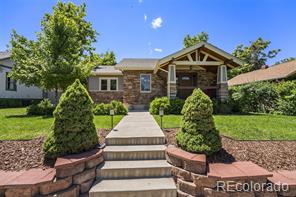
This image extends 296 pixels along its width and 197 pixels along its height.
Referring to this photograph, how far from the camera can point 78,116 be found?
3654 millimetres

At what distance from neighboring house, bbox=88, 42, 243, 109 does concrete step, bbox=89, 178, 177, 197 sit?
8400mm

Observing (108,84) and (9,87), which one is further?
(9,87)

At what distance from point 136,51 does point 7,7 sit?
16427 mm

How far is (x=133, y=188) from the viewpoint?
316 cm

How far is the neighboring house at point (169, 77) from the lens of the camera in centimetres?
1133

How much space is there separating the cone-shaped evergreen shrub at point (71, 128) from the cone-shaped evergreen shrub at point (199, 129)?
2.00 metres

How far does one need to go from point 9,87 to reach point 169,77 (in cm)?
1730

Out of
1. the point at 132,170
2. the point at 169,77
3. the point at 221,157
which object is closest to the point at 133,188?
the point at 132,170

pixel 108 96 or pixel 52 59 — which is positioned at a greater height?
pixel 52 59

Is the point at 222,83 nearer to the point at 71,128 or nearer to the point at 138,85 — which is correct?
the point at 138,85

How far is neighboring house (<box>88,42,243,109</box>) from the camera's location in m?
11.3

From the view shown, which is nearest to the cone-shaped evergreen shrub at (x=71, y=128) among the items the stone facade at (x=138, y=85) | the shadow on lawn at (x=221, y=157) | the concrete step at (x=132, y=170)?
Result: the concrete step at (x=132, y=170)

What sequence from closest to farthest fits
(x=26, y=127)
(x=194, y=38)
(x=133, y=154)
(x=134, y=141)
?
(x=133, y=154), (x=134, y=141), (x=26, y=127), (x=194, y=38)

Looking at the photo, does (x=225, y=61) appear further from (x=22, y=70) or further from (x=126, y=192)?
(x=22, y=70)
